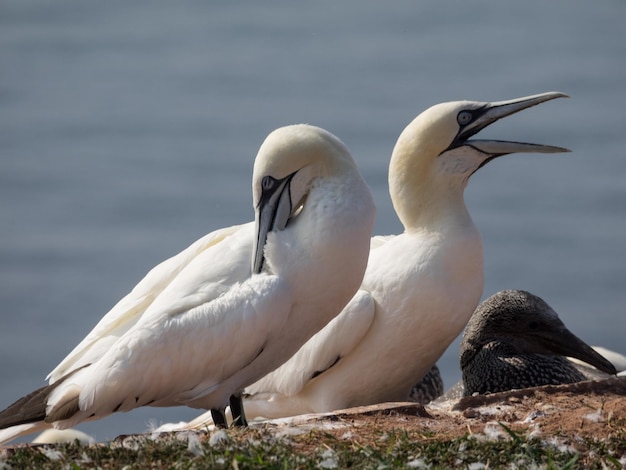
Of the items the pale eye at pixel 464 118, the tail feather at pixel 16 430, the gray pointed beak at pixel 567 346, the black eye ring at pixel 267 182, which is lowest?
the gray pointed beak at pixel 567 346

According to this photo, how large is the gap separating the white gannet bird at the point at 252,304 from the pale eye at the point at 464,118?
1078 millimetres

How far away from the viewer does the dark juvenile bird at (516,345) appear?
287 inches

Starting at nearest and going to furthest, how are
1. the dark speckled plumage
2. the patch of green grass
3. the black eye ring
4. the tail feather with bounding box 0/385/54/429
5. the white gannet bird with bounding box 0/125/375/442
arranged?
the patch of green grass
the white gannet bird with bounding box 0/125/375/442
the tail feather with bounding box 0/385/54/429
the black eye ring
the dark speckled plumage

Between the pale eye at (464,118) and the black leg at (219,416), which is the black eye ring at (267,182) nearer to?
the black leg at (219,416)

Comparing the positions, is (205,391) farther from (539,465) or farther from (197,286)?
(539,465)

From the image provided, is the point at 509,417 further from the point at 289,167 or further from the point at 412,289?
the point at 289,167

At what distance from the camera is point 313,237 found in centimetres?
605

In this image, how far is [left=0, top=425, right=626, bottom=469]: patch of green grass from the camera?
4.62 meters

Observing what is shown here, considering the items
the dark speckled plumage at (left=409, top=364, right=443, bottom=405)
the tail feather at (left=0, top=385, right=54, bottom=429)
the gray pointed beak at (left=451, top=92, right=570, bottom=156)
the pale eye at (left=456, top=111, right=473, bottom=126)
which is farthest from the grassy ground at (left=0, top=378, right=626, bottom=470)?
the dark speckled plumage at (left=409, top=364, right=443, bottom=405)

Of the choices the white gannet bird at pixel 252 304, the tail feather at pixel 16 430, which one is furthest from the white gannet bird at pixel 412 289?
the tail feather at pixel 16 430

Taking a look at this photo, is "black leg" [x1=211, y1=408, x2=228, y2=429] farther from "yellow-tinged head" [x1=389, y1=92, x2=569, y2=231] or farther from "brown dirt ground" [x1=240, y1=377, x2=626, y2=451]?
"yellow-tinged head" [x1=389, y1=92, x2=569, y2=231]

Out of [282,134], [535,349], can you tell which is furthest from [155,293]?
[535,349]

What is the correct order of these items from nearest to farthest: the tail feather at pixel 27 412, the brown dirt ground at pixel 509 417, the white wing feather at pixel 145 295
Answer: the brown dirt ground at pixel 509 417 → the tail feather at pixel 27 412 → the white wing feather at pixel 145 295

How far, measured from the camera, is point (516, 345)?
7418mm
